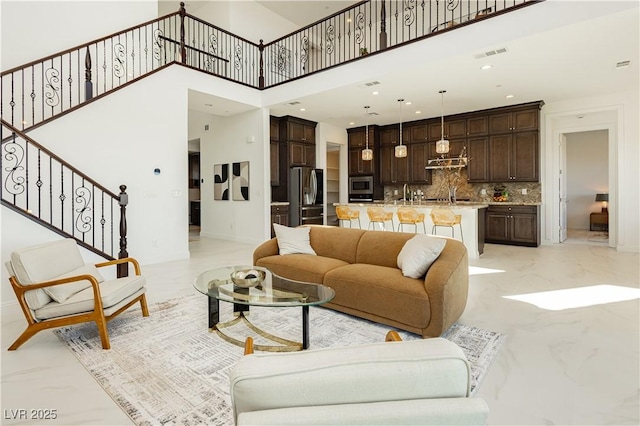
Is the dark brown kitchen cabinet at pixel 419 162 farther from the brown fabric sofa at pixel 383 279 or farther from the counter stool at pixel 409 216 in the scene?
the brown fabric sofa at pixel 383 279

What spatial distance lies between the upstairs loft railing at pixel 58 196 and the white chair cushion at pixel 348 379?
4.29m

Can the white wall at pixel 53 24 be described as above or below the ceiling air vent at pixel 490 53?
above

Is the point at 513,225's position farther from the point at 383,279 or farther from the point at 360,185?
the point at 383,279

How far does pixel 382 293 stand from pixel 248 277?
114 cm

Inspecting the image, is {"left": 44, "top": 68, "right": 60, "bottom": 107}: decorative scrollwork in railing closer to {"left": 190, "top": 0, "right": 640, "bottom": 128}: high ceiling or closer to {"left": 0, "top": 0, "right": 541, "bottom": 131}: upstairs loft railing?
{"left": 0, "top": 0, "right": 541, "bottom": 131}: upstairs loft railing

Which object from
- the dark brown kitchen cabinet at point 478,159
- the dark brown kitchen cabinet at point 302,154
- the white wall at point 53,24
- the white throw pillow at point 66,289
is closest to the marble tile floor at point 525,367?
the white throw pillow at point 66,289

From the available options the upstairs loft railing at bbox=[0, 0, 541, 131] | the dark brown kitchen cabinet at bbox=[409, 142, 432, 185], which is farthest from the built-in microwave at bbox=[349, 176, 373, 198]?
the upstairs loft railing at bbox=[0, 0, 541, 131]

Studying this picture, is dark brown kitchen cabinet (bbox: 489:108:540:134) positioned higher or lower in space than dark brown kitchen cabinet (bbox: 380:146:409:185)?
higher

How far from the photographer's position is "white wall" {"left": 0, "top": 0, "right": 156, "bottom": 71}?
523 cm

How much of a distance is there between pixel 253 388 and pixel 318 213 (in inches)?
316

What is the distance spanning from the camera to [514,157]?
751 centimetres

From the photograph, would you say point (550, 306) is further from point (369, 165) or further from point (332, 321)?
point (369, 165)

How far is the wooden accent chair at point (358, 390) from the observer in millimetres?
739

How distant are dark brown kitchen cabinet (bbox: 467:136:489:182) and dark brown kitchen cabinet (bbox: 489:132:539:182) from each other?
3.6 inches
